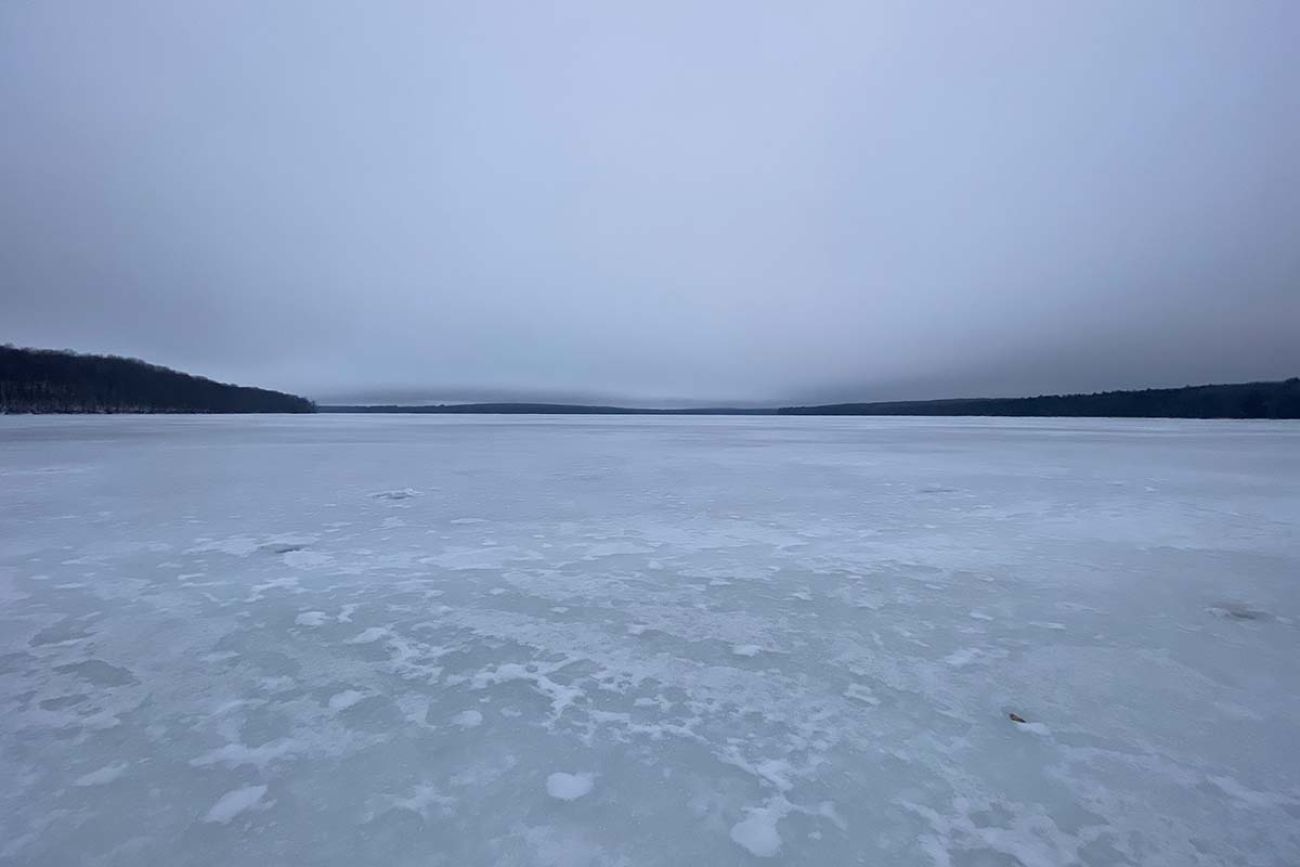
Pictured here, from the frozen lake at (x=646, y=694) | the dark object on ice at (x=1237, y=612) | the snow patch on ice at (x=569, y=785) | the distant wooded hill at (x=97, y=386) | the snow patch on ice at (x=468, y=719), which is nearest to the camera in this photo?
the frozen lake at (x=646, y=694)

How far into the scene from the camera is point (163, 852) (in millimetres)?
1772

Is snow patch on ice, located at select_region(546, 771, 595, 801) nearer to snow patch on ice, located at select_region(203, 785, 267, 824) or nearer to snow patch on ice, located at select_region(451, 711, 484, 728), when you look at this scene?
snow patch on ice, located at select_region(451, 711, 484, 728)

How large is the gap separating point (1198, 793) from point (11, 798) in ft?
13.0

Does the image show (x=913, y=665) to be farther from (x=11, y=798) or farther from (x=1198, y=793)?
(x=11, y=798)

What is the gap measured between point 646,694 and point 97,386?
97.1m

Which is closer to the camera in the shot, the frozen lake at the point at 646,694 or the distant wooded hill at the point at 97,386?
the frozen lake at the point at 646,694

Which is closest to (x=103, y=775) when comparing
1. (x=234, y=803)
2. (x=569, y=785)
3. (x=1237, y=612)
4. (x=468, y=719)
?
(x=234, y=803)

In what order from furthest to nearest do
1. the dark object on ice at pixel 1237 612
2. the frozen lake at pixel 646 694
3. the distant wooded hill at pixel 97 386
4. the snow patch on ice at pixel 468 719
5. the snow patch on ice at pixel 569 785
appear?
Result: the distant wooded hill at pixel 97 386, the dark object on ice at pixel 1237 612, the snow patch on ice at pixel 468 719, the snow patch on ice at pixel 569 785, the frozen lake at pixel 646 694

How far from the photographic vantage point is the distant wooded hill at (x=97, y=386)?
65688 mm

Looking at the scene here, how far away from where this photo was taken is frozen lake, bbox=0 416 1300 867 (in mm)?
1907

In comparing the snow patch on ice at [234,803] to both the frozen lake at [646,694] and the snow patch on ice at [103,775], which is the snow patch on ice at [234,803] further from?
the snow patch on ice at [103,775]

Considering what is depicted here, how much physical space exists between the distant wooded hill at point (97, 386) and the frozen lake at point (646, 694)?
280ft

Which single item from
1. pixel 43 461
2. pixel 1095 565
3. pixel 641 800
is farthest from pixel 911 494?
pixel 43 461

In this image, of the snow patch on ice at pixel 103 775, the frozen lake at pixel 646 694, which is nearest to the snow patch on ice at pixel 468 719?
the frozen lake at pixel 646 694
